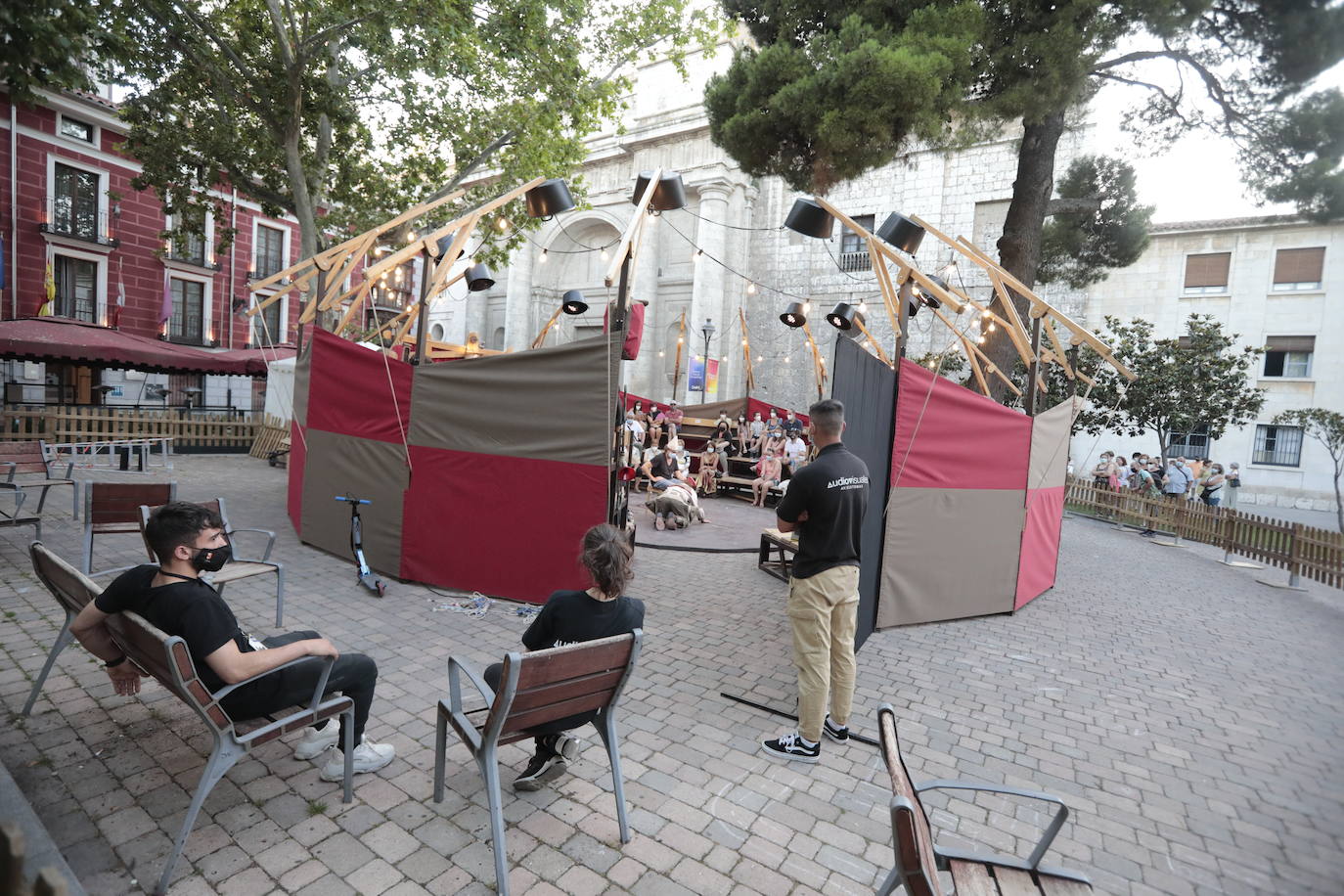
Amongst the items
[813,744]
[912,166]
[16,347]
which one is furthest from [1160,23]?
[16,347]

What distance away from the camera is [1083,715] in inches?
182

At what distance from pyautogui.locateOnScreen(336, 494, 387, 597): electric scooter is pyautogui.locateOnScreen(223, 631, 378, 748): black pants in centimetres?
299

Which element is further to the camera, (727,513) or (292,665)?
(727,513)

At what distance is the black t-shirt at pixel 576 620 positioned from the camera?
9.93 feet

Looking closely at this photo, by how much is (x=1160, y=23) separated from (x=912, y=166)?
423 centimetres

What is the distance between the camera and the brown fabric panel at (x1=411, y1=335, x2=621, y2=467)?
5719mm

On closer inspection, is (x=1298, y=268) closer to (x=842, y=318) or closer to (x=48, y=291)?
(x=842, y=318)

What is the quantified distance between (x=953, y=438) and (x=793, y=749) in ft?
12.1

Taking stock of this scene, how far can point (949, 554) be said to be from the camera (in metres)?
6.46

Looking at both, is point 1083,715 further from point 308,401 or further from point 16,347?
point 16,347

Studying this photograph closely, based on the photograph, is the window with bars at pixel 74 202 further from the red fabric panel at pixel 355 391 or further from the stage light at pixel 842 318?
the stage light at pixel 842 318

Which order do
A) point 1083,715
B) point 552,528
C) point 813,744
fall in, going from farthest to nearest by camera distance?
point 552,528 < point 1083,715 < point 813,744

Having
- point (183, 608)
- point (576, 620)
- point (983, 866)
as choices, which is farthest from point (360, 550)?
point (983, 866)

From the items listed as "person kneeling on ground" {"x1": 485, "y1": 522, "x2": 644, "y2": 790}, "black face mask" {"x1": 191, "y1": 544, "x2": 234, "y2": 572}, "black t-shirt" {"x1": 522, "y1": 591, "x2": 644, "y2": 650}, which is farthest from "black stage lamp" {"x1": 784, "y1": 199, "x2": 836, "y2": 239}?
"black face mask" {"x1": 191, "y1": 544, "x2": 234, "y2": 572}
